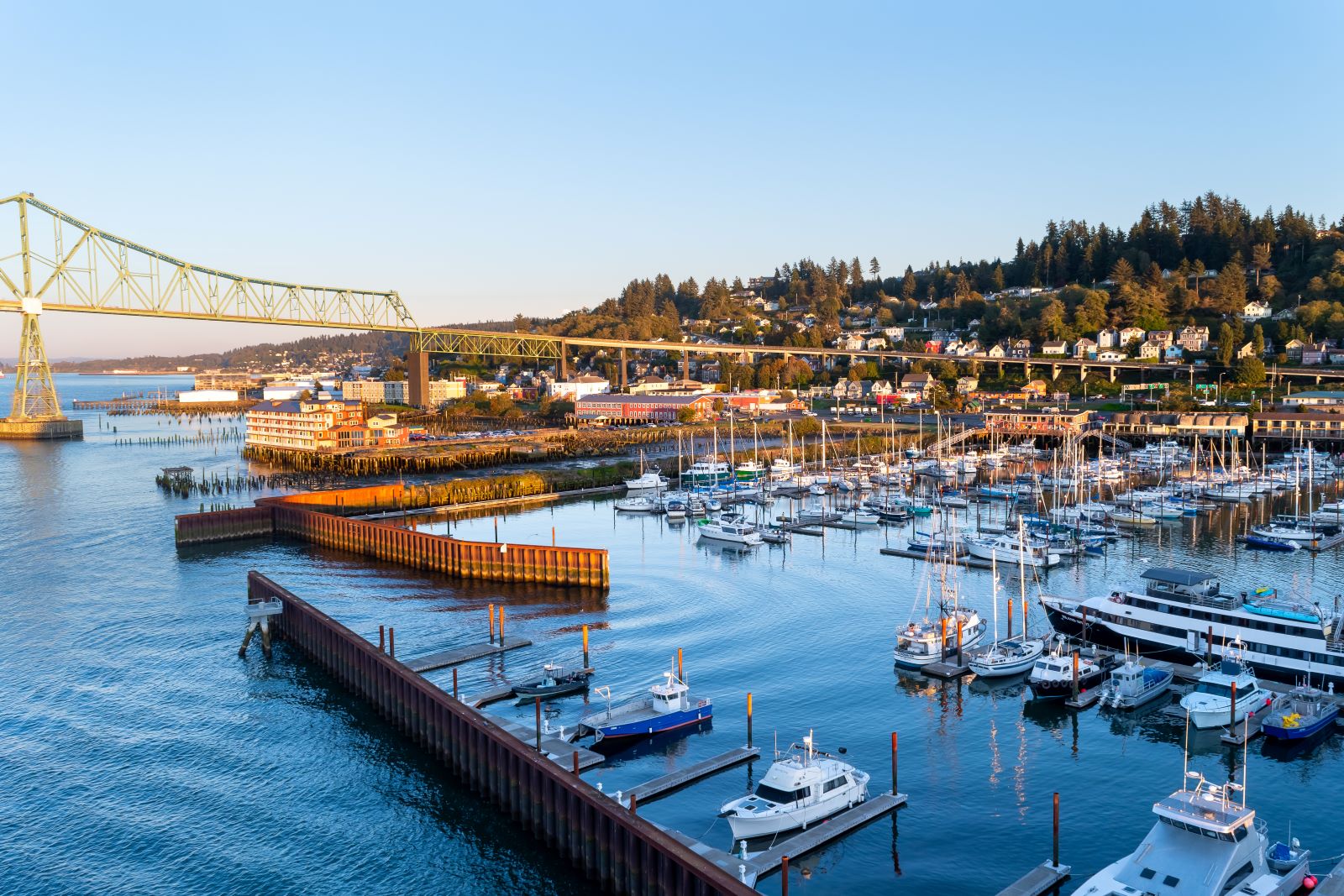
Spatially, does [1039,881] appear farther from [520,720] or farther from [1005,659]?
[520,720]

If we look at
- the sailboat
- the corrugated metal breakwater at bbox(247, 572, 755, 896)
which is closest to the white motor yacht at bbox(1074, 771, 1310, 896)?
the corrugated metal breakwater at bbox(247, 572, 755, 896)

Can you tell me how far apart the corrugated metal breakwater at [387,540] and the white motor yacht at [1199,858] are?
18.7 metres

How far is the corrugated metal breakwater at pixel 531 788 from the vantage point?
1188 centimetres

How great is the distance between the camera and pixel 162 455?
225ft

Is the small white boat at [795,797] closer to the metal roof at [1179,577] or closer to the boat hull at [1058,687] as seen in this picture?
the boat hull at [1058,687]

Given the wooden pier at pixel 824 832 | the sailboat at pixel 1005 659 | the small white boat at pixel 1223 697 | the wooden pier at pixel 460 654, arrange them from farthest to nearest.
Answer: the wooden pier at pixel 460 654, the sailboat at pixel 1005 659, the small white boat at pixel 1223 697, the wooden pier at pixel 824 832

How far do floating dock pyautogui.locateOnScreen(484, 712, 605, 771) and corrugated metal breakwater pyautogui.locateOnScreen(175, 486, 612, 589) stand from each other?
11.6m

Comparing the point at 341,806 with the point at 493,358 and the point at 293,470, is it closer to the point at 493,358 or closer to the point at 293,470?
the point at 293,470

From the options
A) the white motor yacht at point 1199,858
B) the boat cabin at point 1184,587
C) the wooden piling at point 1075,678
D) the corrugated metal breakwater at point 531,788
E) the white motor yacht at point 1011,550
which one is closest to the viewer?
the white motor yacht at point 1199,858

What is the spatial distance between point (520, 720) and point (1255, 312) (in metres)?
98.0

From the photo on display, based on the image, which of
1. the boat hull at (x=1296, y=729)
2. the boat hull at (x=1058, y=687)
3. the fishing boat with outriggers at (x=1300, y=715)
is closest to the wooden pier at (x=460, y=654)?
the boat hull at (x=1058, y=687)

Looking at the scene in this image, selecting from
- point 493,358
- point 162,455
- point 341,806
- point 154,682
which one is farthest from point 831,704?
point 493,358

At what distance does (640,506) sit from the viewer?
4312cm

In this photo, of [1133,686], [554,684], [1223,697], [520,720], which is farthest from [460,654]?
[1223,697]
